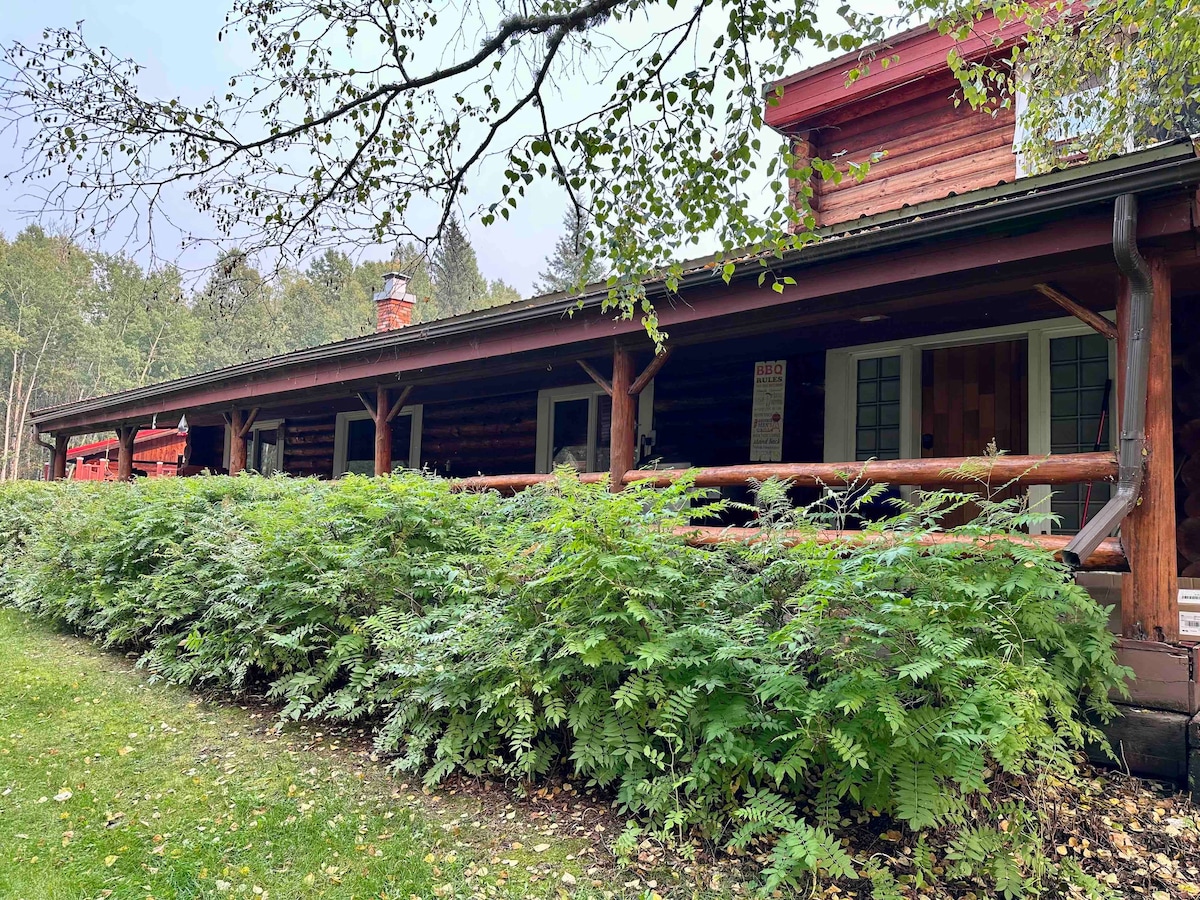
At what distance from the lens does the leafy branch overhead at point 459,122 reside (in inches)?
151

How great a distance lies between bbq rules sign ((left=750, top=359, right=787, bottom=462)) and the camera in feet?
24.1

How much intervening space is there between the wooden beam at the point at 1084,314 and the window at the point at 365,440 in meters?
9.11

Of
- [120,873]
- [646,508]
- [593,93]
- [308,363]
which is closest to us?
[120,873]

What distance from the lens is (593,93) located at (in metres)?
4.16

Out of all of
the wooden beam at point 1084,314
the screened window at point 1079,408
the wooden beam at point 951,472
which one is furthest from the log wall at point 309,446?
the wooden beam at point 1084,314

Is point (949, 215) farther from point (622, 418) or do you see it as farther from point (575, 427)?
point (575, 427)

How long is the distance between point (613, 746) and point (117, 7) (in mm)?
5531

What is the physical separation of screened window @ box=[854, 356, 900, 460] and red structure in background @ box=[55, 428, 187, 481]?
2094cm

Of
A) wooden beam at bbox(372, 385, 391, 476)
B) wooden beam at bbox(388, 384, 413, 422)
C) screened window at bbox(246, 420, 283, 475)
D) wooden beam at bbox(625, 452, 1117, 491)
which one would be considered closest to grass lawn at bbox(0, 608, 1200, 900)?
wooden beam at bbox(625, 452, 1117, 491)

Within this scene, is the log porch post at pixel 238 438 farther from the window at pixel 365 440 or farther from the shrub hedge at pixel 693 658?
the shrub hedge at pixel 693 658

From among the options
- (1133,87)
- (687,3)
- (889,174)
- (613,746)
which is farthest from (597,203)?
(889,174)

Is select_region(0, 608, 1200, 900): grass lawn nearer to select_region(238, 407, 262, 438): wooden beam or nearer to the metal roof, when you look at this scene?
the metal roof

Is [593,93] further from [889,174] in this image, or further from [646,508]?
[889,174]

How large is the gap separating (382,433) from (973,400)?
6332mm
